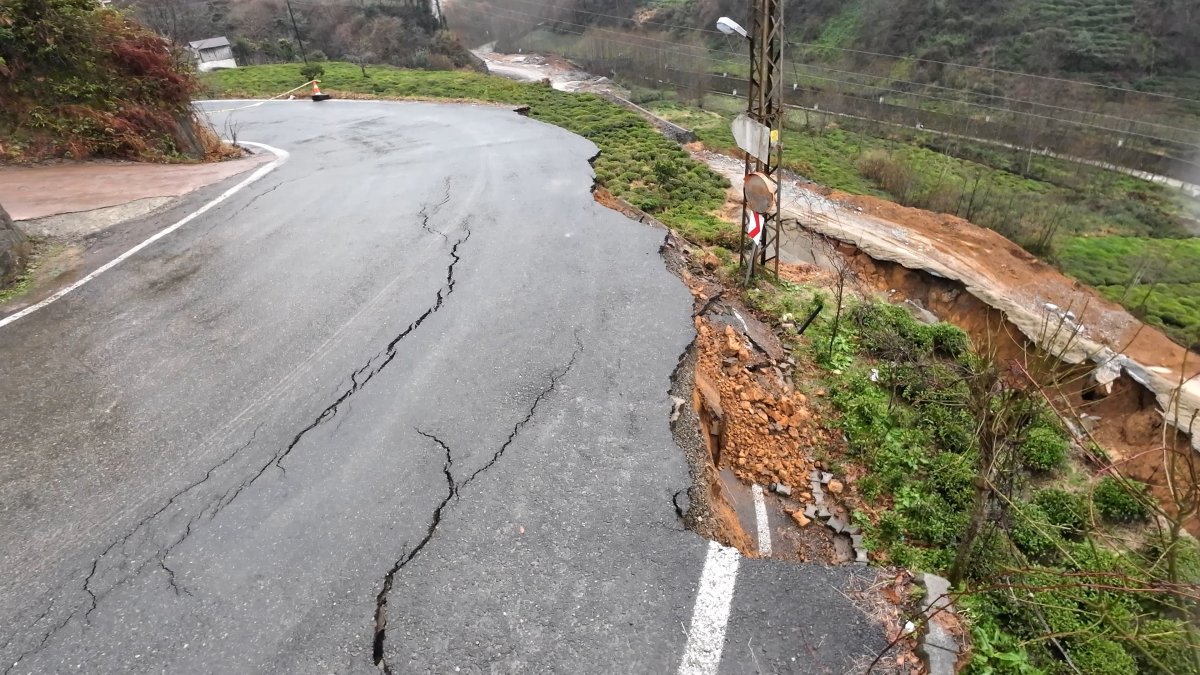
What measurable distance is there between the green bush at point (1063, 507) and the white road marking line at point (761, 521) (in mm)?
3300

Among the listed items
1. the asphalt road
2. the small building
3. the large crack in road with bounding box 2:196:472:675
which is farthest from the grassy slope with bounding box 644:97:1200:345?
the small building

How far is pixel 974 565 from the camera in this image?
511 cm

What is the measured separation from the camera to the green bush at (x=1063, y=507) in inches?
253

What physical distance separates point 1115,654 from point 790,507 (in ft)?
8.58

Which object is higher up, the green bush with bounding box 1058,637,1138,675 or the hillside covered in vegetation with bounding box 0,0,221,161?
the hillside covered in vegetation with bounding box 0,0,221,161

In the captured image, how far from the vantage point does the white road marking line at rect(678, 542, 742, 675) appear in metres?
3.64

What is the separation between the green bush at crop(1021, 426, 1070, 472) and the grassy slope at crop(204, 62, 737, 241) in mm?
5826

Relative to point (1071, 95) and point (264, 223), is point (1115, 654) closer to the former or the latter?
point (264, 223)

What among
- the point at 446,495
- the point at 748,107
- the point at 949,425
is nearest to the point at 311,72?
the point at 748,107

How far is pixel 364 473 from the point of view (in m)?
4.92

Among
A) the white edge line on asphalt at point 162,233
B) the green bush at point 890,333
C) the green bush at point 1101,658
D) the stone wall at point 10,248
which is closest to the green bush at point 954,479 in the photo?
the green bush at point 1101,658

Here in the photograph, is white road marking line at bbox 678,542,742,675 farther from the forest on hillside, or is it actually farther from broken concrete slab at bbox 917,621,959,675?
the forest on hillside

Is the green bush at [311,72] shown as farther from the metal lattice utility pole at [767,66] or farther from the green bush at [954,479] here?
the green bush at [954,479]

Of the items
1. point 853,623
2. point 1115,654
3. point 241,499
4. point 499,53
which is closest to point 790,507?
point 853,623
